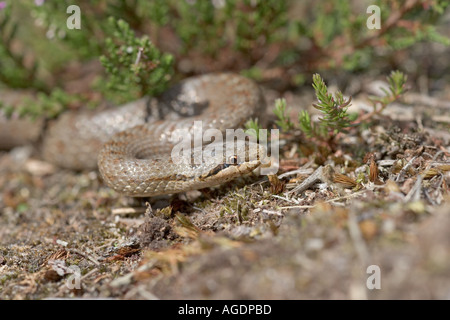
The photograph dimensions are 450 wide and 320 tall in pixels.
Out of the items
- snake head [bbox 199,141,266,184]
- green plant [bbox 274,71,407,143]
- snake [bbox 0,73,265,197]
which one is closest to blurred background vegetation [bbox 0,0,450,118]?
snake [bbox 0,73,265,197]

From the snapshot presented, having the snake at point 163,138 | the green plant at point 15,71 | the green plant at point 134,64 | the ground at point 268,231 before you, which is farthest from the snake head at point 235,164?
the green plant at point 15,71

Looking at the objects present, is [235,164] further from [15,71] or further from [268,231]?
[15,71]

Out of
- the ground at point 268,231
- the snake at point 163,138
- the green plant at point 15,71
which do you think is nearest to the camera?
the ground at point 268,231

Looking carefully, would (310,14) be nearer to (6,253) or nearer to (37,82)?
(37,82)

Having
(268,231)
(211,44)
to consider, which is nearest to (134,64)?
(211,44)

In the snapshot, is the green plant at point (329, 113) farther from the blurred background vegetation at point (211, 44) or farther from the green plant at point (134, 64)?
the green plant at point (134, 64)

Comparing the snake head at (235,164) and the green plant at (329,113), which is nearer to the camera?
the green plant at (329,113)

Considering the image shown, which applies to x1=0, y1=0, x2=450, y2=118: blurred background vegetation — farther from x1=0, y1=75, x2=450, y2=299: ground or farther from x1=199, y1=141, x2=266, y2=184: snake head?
x1=199, y1=141, x2=266, y2=184: snake head
